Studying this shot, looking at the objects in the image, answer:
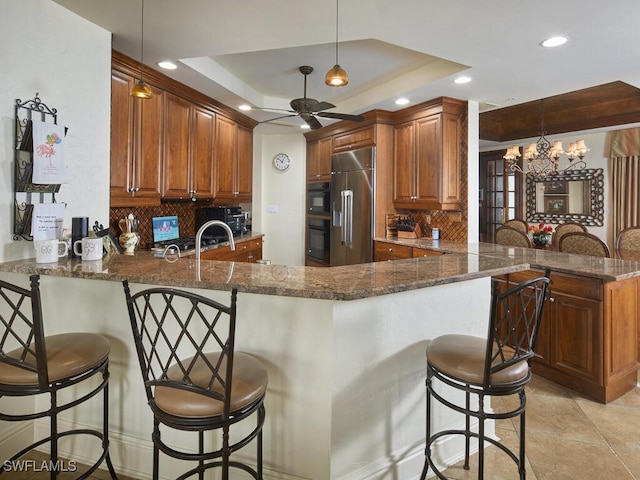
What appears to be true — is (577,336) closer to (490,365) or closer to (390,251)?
(490,365)

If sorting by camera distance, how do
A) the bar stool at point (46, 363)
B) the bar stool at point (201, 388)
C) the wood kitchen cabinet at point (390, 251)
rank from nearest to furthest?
1. the bar stool at point (201, 388)
2. the bar stool at point (46, 363)
3. the wood kitchen cabinet at point (390, 251)

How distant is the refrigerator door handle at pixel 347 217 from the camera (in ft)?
16.2

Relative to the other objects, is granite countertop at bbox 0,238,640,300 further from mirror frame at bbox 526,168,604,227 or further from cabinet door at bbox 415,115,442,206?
mirror frame at bbox 526,168,604,227

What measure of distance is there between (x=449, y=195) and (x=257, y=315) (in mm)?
3138

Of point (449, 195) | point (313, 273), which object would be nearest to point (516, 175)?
point (449, 195)

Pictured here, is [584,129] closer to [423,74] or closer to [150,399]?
[423,74]

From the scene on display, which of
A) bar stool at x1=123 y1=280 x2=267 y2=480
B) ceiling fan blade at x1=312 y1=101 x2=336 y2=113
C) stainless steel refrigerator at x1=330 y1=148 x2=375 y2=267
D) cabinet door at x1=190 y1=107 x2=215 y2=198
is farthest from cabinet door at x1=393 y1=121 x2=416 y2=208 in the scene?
bar stool at x1=123 y1=280 x2=267 y2=480

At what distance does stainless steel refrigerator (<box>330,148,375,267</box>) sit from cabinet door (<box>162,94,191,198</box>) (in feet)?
6.82

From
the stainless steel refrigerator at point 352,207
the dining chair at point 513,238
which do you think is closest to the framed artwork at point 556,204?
the dining chair at point 513,238

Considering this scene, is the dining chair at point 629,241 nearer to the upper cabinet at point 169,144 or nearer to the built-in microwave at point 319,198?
the built-in microwave at point 319,198

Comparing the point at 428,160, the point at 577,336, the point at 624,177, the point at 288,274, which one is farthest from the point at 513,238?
the point at 288,274

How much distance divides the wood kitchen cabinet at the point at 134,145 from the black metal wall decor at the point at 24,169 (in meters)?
0.85

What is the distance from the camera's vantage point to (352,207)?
16.1ft

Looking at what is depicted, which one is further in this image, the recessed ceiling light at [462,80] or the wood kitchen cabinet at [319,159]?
the wood kitchen cabinet at [319,159]
